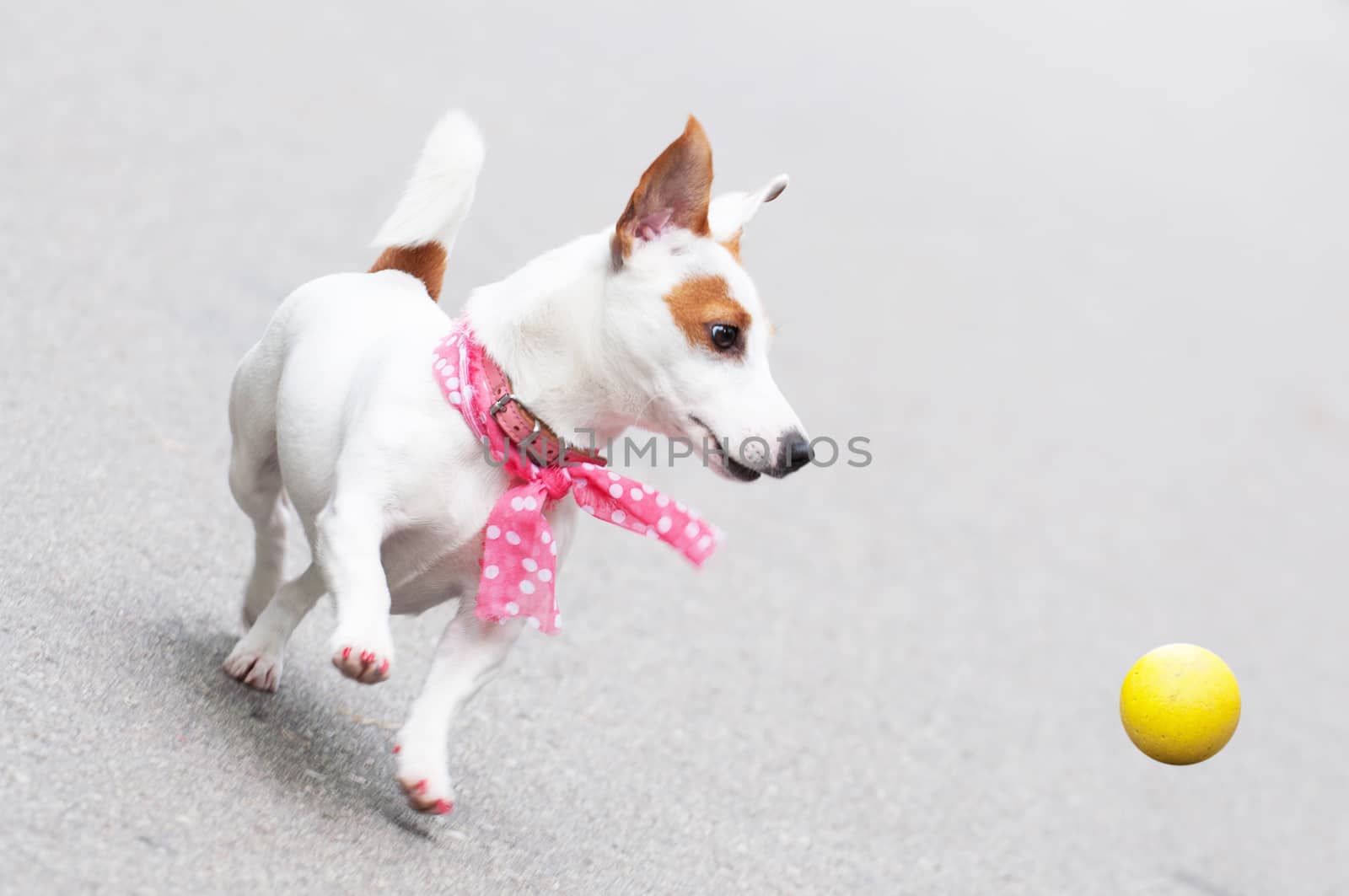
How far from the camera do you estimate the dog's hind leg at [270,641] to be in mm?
2338

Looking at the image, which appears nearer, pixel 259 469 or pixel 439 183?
pixel 439 183

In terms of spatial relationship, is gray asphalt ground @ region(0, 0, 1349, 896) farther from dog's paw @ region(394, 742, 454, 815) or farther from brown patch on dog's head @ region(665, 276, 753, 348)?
brown patch on dog's head @ region(665, 276, 753, 348)

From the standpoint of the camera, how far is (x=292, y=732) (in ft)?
7.42

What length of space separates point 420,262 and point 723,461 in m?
0.73

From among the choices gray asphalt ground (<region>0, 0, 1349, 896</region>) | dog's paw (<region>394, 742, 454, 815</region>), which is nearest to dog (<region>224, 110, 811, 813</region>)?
dog's paw (<region>394, 742, 454, 815</region>)

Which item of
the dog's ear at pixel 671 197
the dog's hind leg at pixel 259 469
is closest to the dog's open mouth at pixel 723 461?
the dog's ear at pixel 671 197

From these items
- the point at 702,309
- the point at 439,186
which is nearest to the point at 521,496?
the point at 702,309

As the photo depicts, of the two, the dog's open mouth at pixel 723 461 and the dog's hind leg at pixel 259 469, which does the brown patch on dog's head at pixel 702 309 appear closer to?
the dog's open mouth at pixel 723 461

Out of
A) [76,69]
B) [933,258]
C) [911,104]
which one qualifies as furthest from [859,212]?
[76,69]

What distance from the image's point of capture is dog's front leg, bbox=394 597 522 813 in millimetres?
1972

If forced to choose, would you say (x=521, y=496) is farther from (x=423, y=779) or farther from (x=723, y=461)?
(x=423, y=779)

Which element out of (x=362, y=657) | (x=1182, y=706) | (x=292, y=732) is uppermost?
(x=362, y=657)

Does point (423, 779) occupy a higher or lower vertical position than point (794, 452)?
lower

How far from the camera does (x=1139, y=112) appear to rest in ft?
29.5
